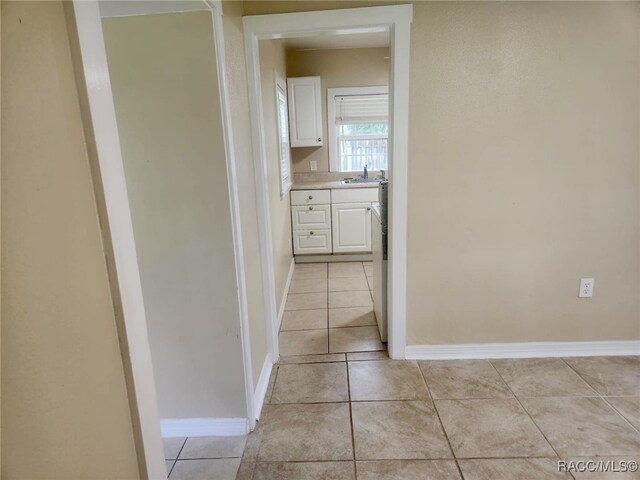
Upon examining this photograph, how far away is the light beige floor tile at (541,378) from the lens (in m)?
2.00

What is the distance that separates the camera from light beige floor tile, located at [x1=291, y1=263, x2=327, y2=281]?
3979mm

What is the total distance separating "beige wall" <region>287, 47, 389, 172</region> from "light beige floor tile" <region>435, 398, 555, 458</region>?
369 cm

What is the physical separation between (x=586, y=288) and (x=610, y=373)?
48 centimetres

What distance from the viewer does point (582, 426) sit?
175cm

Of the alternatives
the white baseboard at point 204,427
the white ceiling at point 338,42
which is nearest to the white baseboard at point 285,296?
the white baseboard at point 204,427

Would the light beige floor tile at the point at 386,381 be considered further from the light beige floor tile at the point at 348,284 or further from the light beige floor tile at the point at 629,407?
the light beige floor tile at the point at 348,284

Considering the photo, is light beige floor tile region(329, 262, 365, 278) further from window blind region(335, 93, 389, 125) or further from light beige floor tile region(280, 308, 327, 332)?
window blind region(335, 93, 389, 125)

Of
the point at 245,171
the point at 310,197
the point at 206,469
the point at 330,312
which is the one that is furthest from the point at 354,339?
the point at 310,197

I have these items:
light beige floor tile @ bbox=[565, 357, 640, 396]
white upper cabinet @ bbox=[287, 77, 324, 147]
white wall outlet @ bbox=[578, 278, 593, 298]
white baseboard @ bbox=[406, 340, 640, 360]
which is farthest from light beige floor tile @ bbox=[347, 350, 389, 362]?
white upper cabinet @ bbox=[287, 77, 324, 147]

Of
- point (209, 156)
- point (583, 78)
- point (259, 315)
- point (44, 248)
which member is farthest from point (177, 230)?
point (583, 78)

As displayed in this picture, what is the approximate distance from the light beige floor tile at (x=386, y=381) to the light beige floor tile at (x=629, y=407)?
0.90m

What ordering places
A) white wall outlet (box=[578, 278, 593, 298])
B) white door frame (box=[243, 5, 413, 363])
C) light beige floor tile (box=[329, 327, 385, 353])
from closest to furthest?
white door frame (box=[243, 5, 413, 363]) < white wall outlet (box=[578, 278, 593, 298]) < light beige floor tile (box=[329, 327, 385, 353])

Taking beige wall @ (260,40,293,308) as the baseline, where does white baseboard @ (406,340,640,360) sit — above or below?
below

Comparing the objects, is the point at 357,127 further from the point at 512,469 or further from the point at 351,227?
the point at 512,469
